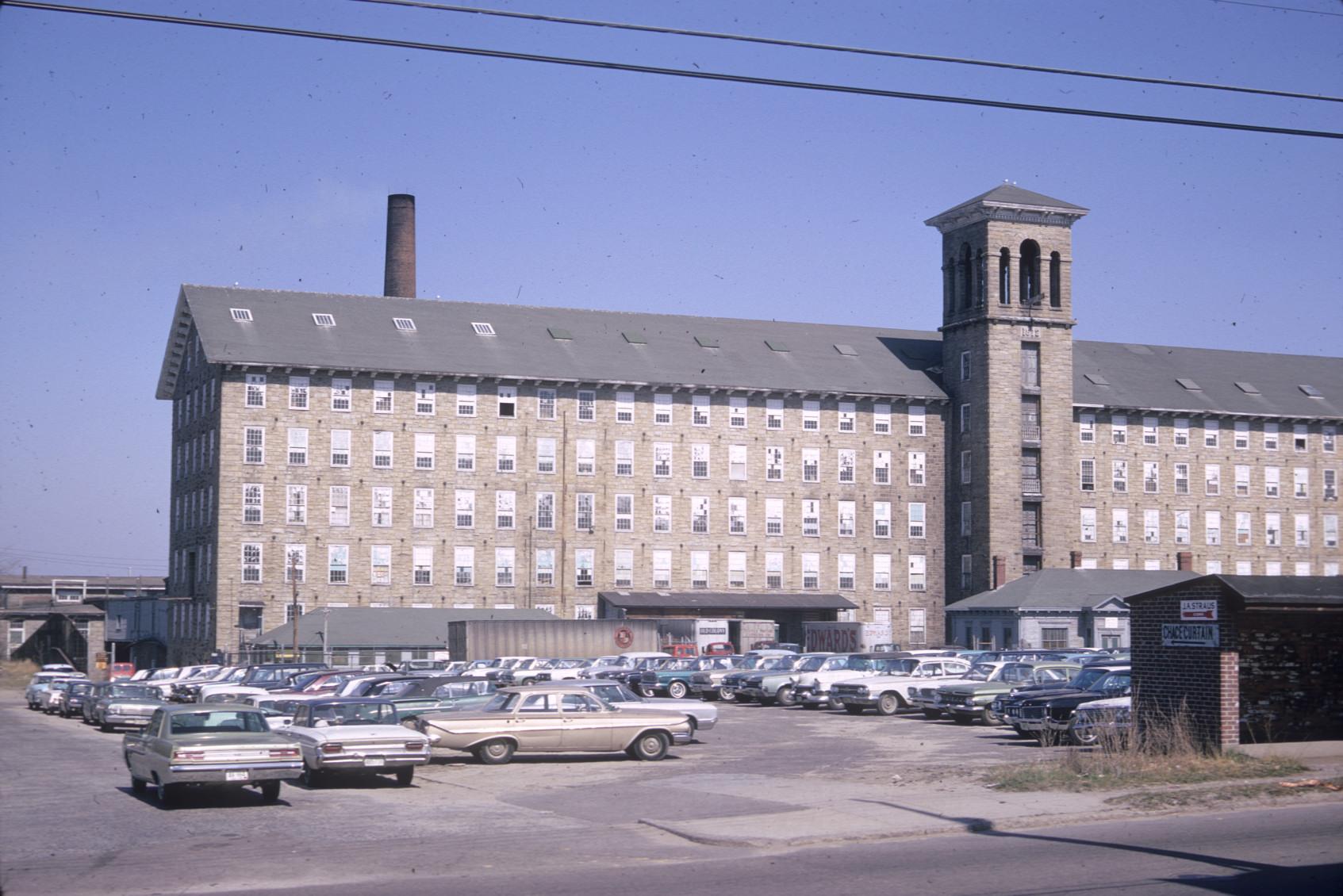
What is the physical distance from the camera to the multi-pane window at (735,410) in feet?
275

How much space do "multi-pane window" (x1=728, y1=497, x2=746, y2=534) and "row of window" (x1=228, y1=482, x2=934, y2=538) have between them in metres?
0.04

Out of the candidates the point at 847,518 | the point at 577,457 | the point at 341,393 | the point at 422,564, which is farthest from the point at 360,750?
the point at 847,518

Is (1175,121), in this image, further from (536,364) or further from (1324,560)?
(1324,560)

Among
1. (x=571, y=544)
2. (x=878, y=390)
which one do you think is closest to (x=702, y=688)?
(x=571, y=544)

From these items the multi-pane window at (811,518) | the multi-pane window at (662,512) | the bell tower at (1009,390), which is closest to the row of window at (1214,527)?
the bell tower at (1009,390)

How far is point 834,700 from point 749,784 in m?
19.9

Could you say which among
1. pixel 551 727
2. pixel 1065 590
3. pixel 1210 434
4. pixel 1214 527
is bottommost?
pixel 551 727

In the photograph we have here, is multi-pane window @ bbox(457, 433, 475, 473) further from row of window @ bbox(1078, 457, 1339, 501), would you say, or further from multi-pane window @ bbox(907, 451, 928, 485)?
row of window @ bbox(1078, 457, 1339, 501)

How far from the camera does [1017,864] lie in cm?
1596

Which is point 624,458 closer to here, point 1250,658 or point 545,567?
point 545,567

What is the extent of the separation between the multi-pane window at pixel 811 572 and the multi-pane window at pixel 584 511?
12172 mm

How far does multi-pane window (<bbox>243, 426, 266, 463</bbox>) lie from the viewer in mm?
75000

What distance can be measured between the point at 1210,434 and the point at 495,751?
72042 mm

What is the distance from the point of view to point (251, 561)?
245 ft
